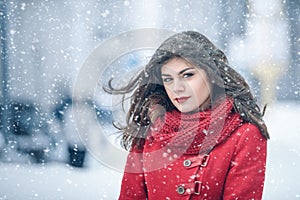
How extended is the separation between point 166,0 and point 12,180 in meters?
0.90

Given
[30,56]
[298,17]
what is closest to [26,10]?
[30,56]

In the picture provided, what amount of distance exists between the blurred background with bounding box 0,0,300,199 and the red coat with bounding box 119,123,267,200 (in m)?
0.60

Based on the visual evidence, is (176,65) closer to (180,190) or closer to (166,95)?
(166,95)

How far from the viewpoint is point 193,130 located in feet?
4.07

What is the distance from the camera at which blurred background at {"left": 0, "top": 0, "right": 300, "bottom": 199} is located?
1.84m

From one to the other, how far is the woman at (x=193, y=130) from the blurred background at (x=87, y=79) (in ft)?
1.63

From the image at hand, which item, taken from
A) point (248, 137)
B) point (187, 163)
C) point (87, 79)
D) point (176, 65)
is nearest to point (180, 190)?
point (187, 163)

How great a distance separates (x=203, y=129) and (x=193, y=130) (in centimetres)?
2

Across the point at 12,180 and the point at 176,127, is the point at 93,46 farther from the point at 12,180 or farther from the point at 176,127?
the point at 176,127

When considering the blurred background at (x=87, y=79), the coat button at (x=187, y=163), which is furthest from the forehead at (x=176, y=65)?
the blurred background at (x=87, y=79)

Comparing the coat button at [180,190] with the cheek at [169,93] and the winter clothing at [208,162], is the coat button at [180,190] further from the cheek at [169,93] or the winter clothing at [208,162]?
the cheek at [169,93]

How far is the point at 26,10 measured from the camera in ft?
6.36

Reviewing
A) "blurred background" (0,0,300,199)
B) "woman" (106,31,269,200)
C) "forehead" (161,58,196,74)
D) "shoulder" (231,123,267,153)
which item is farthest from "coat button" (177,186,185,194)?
"blurred background" (0,0,300,199)

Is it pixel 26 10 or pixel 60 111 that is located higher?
pixel 26 10
